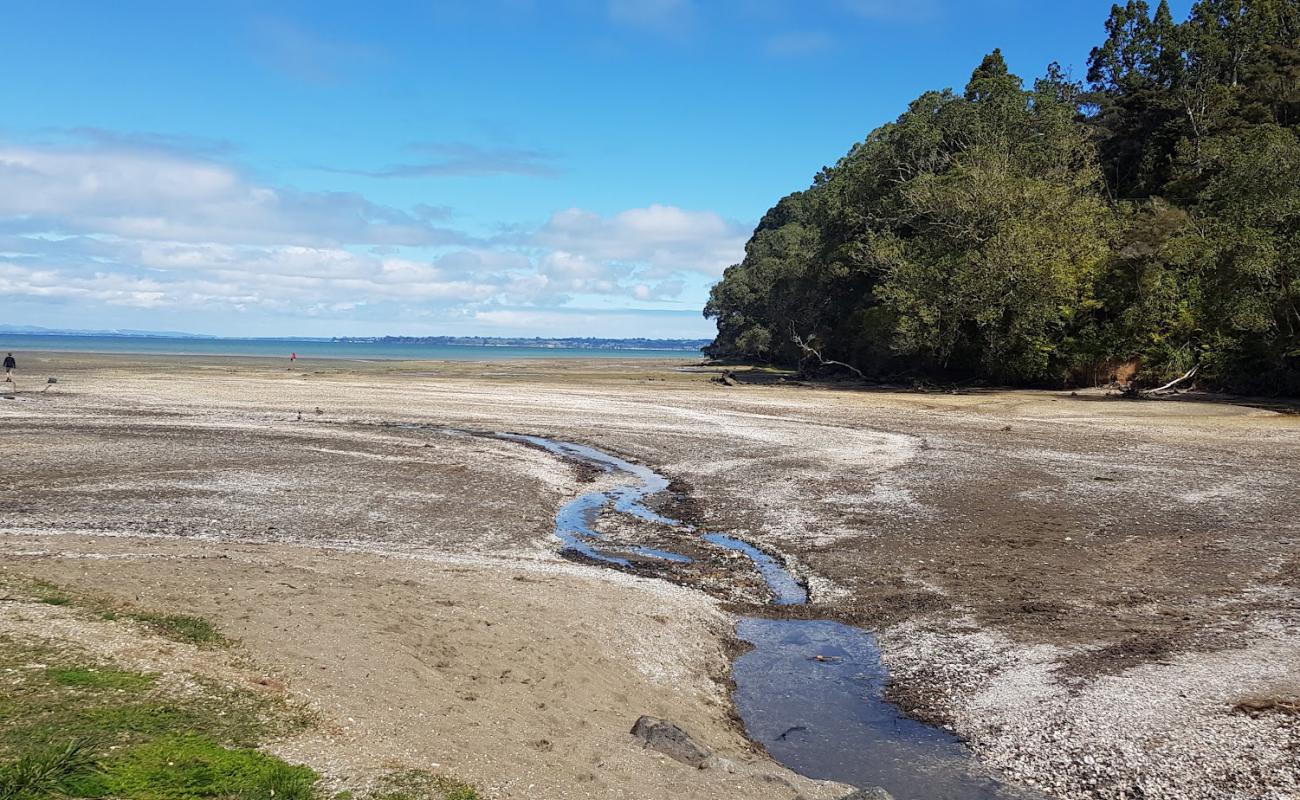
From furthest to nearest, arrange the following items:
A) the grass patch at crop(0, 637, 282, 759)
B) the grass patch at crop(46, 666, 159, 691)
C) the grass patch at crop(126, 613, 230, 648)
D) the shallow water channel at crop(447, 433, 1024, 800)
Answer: the grass patch at crop(126, 613, 230, 648)
the shallow water channel at crop(447, 433, 1024, 800)
the grass patch at crop(46, 666, 159, 691)
the grass patch at crop(0, 637, 282, 759)

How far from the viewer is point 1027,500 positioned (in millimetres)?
20438

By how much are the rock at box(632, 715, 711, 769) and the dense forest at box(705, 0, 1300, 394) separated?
3965cm

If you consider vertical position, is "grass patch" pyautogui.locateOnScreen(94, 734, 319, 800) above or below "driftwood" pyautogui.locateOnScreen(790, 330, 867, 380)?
below

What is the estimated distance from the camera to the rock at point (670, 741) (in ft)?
25.7

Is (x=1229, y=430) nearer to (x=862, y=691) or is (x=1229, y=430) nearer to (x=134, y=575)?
(x=862, y=691)

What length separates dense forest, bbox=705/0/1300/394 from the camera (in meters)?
42.5

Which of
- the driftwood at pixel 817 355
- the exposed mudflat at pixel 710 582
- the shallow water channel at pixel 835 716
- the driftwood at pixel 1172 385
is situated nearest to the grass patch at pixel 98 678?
the exposed mudflat at pixel 710 582

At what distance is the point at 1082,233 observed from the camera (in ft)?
160

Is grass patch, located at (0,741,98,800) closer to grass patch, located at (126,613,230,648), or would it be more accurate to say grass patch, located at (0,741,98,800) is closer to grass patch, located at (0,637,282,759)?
grass patch, located at (0,637,282,759)

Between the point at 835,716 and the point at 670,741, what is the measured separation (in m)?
2.57

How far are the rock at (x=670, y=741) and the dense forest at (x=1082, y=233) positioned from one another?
3965cm

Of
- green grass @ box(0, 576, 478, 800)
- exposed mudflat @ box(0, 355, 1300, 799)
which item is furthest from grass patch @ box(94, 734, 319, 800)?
exposed mudflat @ box(0, 355, 1300, 799)

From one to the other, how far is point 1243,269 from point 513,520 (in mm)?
36175

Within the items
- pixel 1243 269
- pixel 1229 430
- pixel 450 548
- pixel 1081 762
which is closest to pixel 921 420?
pixel 1229 430
